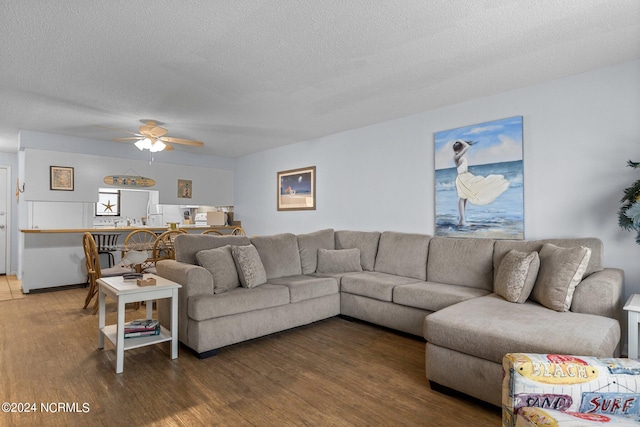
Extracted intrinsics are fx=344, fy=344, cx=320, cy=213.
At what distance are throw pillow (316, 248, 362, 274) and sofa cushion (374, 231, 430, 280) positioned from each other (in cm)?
27

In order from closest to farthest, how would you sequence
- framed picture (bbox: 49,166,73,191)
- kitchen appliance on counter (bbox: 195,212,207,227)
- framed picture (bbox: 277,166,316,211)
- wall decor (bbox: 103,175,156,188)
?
1. framed picture (bbox: 49,166,73,191)
2. framed picture (bbox: 277,166,316,211)
3. wall decor (bbox: 103,175,156,188)
4. kitchen appliance on counter (bbox: 195,212,207,227)

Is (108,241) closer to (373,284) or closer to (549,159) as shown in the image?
(373,284)

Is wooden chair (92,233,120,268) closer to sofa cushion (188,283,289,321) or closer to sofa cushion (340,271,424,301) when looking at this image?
sofa cushion (188,283,289,321)

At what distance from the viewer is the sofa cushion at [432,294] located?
119 inches

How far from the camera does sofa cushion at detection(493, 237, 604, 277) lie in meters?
2.77

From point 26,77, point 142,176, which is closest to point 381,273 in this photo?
point 26,77

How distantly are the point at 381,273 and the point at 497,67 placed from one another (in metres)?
2.43

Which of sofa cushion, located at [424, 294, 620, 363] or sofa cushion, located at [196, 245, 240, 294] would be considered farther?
sofa cushion, located at [196, 245, 240, 294]

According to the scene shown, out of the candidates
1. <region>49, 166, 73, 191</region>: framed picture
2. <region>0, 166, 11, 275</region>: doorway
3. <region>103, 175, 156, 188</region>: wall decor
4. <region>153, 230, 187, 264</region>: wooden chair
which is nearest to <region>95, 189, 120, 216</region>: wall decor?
<region>103, 175, 156, 188</region>: wall decor

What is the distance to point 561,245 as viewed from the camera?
2945mm

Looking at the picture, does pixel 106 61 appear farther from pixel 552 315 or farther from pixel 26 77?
pixel 552 315

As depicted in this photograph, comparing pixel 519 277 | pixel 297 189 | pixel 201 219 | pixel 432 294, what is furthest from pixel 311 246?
pixel 201 219

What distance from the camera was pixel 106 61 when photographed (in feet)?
9.37

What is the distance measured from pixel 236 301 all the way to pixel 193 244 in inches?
32.2
